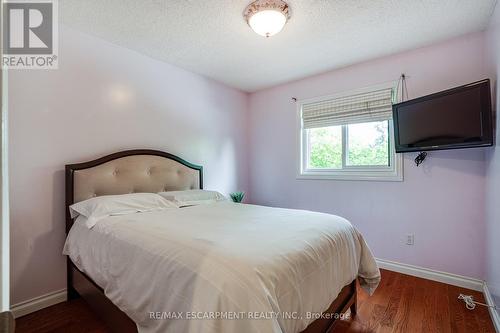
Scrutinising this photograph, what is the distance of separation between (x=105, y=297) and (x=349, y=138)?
9.95 ft

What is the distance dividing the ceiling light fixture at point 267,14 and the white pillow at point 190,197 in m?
1.73

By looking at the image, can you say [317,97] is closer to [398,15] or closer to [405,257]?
[398,15]

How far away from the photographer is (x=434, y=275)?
249 cm

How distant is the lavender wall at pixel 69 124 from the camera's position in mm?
1945

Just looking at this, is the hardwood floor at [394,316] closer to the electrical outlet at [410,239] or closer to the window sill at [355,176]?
the electrical outlet at [410,239]

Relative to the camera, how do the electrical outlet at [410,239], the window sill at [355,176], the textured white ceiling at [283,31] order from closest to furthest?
the textured white ceiling at [283,31], the electrical outlet at [410,239], the window sill at [355,176]

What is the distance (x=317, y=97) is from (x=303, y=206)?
1.55 meters

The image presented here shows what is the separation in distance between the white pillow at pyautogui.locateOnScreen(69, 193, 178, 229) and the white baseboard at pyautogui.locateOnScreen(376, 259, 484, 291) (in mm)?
2563

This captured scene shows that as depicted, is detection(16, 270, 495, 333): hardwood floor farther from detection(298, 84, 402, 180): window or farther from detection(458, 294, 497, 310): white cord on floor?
detection(298, 84, 402, 180): window

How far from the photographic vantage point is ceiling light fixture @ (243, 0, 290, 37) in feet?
6.04

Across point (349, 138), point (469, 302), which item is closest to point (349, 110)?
point (349, 138)

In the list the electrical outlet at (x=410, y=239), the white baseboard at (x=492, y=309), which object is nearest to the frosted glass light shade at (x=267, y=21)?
the electrical outlet at (x=410, y=239)

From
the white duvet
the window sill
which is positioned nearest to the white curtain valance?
the window sill

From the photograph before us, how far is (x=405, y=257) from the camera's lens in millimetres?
2664
